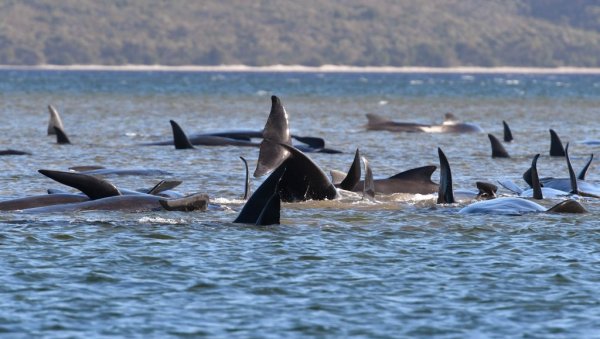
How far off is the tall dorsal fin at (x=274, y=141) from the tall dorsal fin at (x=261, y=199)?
133 centimetres

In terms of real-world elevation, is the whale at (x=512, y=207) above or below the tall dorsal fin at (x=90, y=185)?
below

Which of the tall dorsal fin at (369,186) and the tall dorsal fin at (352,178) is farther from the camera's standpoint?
the tall dorsal fin at (352,178)

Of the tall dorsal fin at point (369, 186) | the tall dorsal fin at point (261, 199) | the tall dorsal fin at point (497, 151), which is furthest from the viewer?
the tall dorsal fin at point (497, 151)

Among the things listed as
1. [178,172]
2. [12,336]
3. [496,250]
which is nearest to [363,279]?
[496,250]

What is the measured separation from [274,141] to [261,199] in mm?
1990

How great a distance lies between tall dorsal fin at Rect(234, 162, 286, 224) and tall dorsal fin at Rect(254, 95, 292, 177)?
4.35 ft

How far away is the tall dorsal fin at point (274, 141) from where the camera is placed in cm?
1919

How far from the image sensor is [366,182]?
20.0m

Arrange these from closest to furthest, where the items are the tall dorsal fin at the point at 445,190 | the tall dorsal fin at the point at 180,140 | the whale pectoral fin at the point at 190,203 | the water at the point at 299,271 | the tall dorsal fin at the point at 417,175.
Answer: the water at the point at 299,271 < the whale pectoral fin at the point at 190,203 < the tall dorsal fin at the point at 445,190 < the tall dorsal fin at the point at 417,175 < the tall dorsal fin at the point at 180,140

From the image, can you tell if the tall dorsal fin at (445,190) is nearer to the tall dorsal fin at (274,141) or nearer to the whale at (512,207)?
the whale at (512,207)

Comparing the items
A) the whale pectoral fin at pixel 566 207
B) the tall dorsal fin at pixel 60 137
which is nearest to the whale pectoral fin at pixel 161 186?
the whale pectoral fin at pixel 566 207

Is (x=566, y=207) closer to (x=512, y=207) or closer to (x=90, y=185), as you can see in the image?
(x=512, y=207)

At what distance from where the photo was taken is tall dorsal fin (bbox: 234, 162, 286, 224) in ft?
54.2

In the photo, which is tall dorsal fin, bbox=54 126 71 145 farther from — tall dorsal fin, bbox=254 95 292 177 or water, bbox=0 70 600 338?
tall dorsal fin, bbox=254 95 292 177
